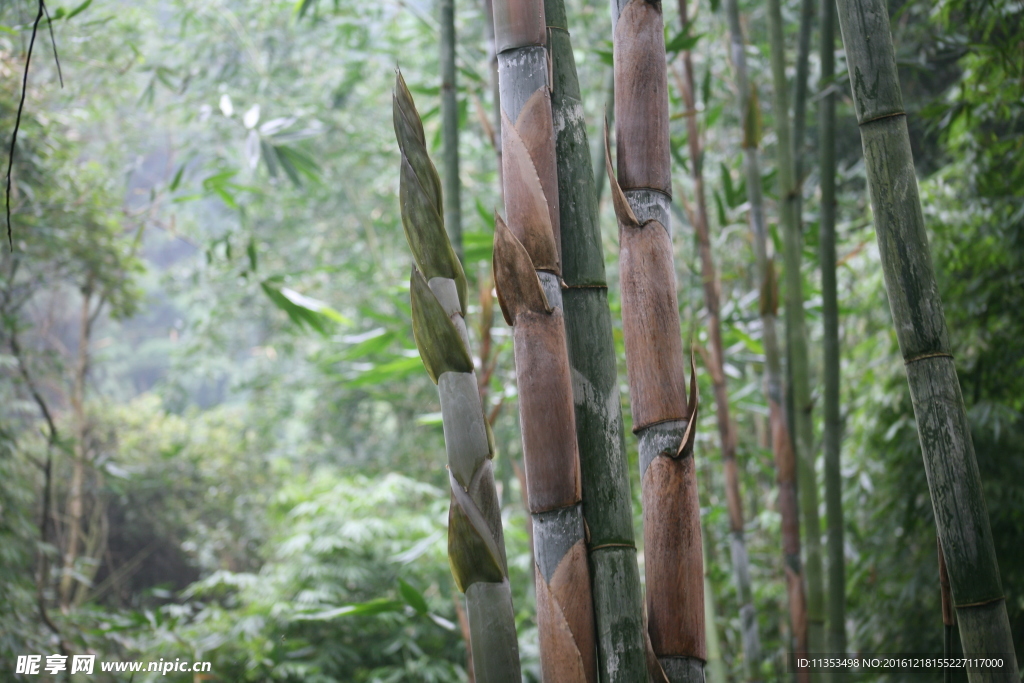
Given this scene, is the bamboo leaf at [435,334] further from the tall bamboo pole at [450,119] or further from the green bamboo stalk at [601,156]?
the tall bamboo pole at [450,119]

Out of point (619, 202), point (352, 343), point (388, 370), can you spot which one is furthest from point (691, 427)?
point (352, 343)

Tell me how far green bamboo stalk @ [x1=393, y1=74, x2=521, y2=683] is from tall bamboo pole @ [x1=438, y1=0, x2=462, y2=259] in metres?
0.55

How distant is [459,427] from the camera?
0.44 m

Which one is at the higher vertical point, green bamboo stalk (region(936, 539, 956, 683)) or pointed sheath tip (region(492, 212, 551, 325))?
pointed sheath tip (region(492, 212, 551, 325))

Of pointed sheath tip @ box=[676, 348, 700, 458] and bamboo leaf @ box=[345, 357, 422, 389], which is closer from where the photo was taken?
pointed sheath tip @ box=[676, 348, 700, 458]

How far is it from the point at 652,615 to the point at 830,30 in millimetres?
762

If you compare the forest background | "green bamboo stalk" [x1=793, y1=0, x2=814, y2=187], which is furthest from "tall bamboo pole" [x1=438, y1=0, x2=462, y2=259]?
"green bamboo stalk" [x1=793, y1=0, x2=814, y2=187]

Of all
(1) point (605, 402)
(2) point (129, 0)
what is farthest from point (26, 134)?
→ (2) point (129, 0)

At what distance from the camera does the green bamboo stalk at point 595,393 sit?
1.49 feet

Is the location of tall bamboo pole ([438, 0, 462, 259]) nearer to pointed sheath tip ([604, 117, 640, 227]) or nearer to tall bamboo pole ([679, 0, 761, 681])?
tall bamboo pole ([679, 0, 761, 681])

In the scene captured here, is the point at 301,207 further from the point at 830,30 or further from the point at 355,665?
the point at 830,30

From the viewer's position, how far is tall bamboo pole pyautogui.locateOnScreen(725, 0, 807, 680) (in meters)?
0.97

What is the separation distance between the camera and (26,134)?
2250 mm

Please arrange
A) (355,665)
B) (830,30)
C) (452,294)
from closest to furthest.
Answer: (452,294), (830,30), (355,665)
